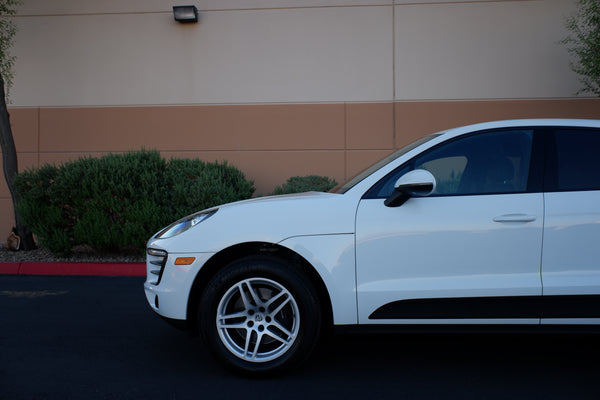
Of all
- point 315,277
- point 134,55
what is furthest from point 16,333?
point 134,55

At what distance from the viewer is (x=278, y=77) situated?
9.79 m

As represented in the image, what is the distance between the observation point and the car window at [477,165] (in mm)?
3457

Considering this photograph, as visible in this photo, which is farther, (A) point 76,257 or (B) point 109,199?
(A) point 76,257

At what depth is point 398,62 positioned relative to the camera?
962 cm

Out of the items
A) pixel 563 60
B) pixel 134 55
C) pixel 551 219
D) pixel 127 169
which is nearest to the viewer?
pixel 551 219

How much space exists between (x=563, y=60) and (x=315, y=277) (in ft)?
26.0

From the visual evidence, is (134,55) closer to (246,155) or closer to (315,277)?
(246,155)

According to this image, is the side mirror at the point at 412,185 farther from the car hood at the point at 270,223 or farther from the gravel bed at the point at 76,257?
the gravel bed at the point at 76,257

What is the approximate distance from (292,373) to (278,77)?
707 cm

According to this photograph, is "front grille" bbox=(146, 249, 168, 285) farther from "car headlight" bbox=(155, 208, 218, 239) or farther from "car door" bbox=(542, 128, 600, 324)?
"car door" bbox=(542, 128, 600, 324)

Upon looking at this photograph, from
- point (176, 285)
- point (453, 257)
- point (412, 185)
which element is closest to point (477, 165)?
point (412, 185)

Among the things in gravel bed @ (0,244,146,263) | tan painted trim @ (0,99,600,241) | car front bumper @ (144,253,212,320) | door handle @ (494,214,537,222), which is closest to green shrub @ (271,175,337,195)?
tan painted trim @ (0,99,600,241)

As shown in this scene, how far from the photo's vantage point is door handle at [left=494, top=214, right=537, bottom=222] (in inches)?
129

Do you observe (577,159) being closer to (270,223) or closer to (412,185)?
(412,185)
